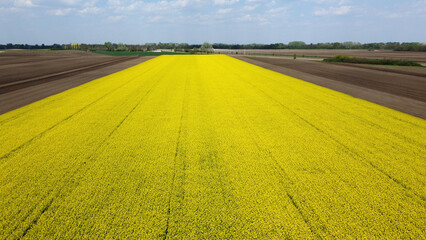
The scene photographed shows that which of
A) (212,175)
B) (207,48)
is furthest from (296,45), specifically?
(212,175)

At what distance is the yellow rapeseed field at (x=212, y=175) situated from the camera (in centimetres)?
329

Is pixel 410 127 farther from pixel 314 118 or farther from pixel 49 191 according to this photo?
pixel 49 191

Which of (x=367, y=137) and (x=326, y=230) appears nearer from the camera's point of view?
(x=326, y=230)

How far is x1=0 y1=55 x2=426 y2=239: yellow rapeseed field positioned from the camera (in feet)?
10.8

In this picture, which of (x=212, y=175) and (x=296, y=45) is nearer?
(x=212, y=175)

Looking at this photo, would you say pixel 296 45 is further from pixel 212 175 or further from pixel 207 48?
pixel 212 175

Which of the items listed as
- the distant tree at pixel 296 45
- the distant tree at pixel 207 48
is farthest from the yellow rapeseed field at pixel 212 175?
the distant tree at pixel 296 45

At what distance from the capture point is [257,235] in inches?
123

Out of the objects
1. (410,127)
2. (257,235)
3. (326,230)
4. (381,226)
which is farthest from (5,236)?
(410,127)

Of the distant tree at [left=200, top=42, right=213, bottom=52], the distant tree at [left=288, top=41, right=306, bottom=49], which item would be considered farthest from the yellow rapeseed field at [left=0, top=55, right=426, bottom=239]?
the distant tree at [left=288, top=41, right=306, bottom=49]

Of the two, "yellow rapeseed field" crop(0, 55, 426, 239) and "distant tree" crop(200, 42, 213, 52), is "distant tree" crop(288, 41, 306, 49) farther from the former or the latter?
"yellow rapeseed field" crop(0, 55, 426, 239)

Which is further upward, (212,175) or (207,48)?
(207,48)

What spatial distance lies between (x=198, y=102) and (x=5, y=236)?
8438 mm

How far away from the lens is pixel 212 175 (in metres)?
4.65
